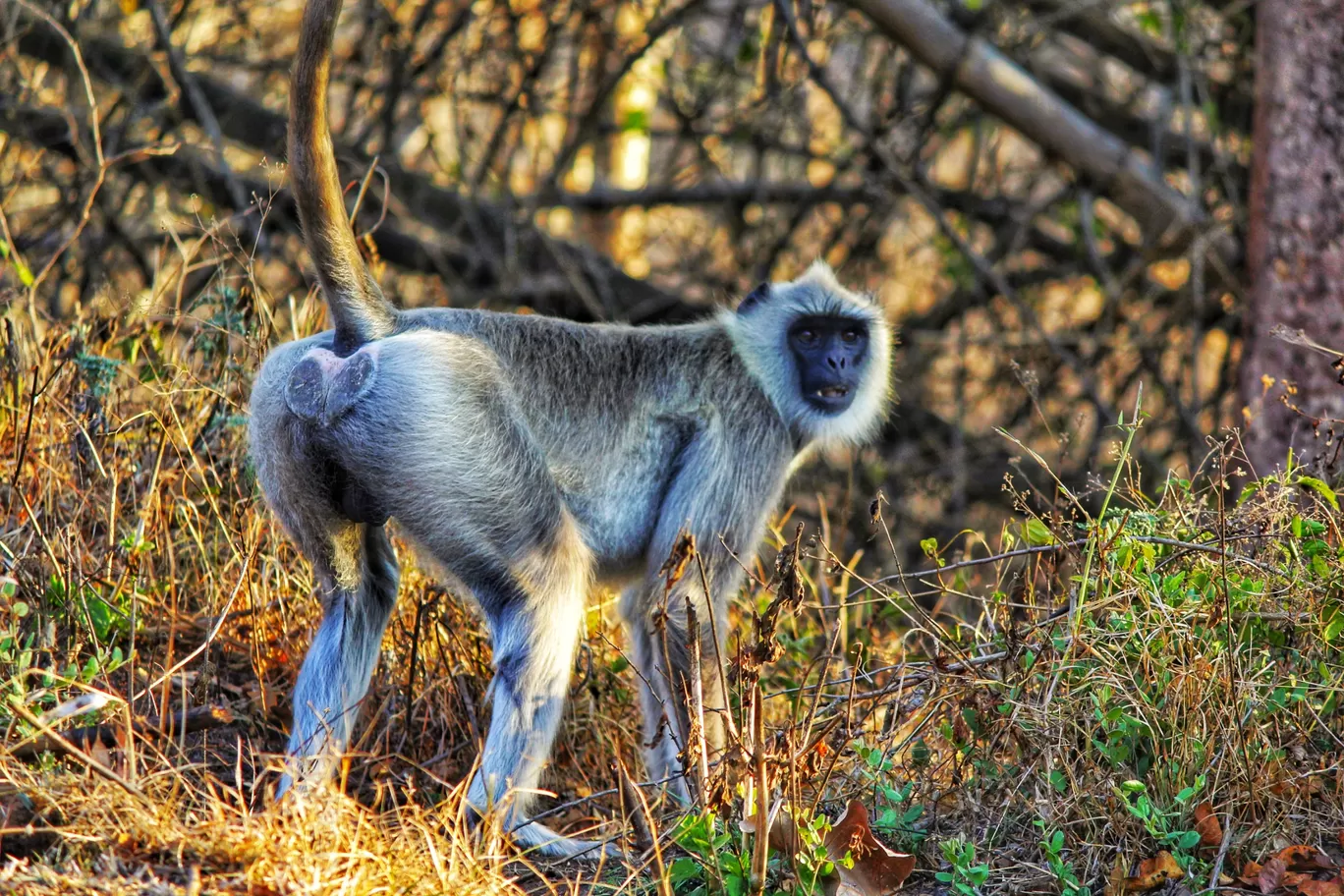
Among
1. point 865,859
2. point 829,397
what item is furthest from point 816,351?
point 865,859

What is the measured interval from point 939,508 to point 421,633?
4.58 m

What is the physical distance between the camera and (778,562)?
2.81 metres

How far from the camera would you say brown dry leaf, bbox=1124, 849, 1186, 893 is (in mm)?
2826

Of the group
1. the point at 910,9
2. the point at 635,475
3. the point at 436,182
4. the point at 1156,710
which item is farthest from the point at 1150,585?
the point at 436,182

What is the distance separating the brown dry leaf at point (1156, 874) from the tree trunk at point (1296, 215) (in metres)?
2.88

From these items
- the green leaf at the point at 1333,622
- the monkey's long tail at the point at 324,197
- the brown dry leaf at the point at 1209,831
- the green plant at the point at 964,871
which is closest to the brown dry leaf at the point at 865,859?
the green plant at the point at 964,871

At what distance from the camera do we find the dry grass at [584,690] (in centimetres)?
271

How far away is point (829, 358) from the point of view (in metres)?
4.25

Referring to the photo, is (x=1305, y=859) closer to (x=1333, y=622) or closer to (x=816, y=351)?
(x=1333, y=622)

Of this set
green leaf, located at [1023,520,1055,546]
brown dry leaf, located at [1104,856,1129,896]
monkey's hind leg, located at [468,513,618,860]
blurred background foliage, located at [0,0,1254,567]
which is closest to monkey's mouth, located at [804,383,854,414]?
green leaf, located at [1023,520,1055,546]

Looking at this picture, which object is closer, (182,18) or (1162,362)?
Result: (182,18)

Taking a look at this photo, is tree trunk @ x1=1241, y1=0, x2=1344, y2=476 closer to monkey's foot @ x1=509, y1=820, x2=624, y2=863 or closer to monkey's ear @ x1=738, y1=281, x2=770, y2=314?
monkey's ear @ x1=738, y1=281, x2=770, y2=314

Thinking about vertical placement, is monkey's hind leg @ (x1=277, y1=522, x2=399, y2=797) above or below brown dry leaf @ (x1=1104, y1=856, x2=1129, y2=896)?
above

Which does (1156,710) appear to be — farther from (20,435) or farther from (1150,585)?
(20,435)
